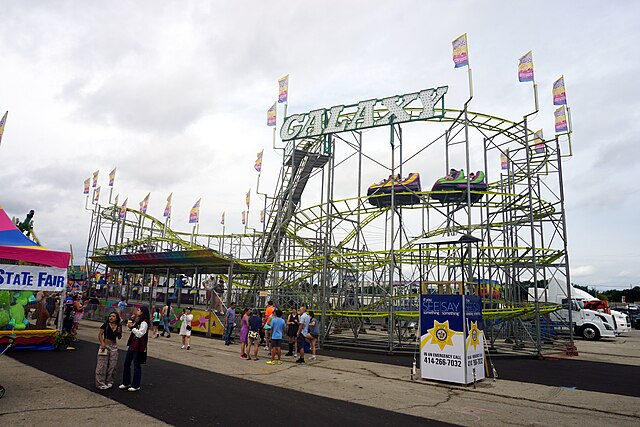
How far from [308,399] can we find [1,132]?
18.3 m

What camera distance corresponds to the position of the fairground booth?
42.6 feet

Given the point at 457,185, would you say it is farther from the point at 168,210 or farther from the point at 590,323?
the point at 168,210

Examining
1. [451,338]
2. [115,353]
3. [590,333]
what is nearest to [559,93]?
[451,338]

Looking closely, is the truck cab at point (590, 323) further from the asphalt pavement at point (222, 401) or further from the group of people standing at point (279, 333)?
the asphalt pavement at point (222, 401)

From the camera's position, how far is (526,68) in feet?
60.2

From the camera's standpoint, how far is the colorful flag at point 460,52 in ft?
56.3

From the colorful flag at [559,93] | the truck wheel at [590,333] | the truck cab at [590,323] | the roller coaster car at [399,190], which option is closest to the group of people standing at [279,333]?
the roller coaster car at [399,190]

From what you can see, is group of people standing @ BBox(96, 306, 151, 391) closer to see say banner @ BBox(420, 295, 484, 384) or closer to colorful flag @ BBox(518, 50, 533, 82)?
see say banner @ BBox(420, 295, 484, 384)

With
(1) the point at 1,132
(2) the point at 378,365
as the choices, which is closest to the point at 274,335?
(2) the point at 378,365

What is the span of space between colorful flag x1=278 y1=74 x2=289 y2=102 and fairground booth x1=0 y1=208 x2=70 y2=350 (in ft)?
41.3

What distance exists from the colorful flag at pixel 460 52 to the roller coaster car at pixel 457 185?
6949 millimetres

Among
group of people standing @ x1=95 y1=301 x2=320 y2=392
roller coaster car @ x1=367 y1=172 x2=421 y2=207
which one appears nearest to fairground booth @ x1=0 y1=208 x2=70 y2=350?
group of people standing @ x1=95 y1=301 x2=320 y2=392

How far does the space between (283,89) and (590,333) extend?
23589 mm

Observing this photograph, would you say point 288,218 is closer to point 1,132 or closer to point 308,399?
point 1,132
